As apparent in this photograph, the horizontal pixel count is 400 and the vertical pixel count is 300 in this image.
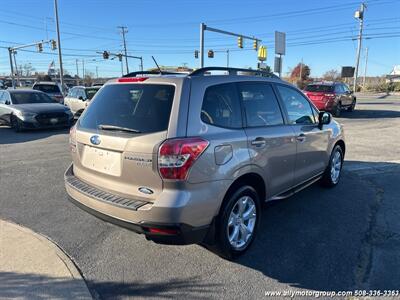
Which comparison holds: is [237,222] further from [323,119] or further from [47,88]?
[47,88]

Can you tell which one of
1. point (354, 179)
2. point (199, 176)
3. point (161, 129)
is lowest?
point (354, 179)

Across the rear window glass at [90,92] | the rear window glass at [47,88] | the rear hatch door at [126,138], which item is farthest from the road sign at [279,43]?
the rear hatch door at [126,138]

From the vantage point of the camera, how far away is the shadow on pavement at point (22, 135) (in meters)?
10.9

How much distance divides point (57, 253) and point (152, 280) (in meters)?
1.12

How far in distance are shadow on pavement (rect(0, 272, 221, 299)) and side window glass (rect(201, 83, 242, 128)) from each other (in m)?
1.49

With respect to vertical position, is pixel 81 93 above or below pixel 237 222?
above

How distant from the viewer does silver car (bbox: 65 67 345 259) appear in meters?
2.93

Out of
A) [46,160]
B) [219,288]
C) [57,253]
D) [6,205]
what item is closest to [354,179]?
[219,288]

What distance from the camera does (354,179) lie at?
6500 millimetres

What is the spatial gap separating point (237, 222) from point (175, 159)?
3.66ft

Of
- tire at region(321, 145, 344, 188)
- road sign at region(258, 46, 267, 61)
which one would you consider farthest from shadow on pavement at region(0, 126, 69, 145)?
road sign at region(258, 46, 267, 61)

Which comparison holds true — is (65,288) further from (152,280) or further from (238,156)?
(238,156)

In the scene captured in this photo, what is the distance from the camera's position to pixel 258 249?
3.79 m

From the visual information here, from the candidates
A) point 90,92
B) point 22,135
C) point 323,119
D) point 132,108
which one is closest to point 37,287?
point 132,108
